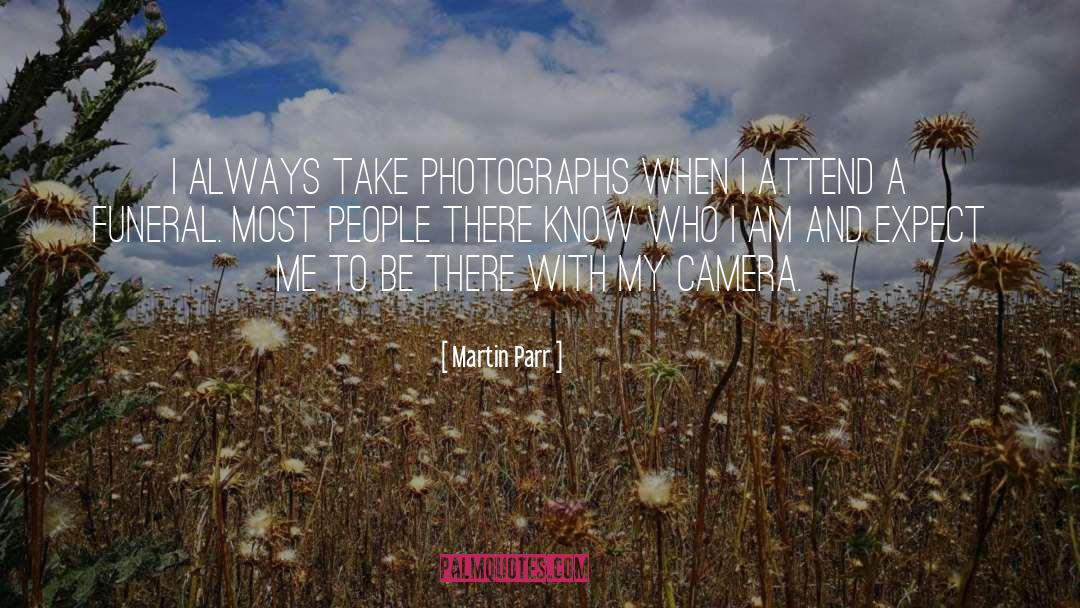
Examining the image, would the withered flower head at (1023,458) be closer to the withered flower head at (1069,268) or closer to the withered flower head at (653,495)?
the withered flower head at (653,495)

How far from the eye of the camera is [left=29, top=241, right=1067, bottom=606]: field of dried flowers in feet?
8.05

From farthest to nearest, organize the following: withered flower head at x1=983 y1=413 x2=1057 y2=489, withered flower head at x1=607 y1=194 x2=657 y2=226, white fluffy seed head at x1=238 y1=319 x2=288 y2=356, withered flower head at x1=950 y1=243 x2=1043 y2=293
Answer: withered flower head at x1=607 y1=194 x2=657 y2=226 → white fluffy seed head at x1=238 y1=319 x2=288 y2=356 → withered flower head at x1=950 y1=243 x2=1043 y2=293 → withered flower head at x1=983 y1=413 x2=1057 y2=489

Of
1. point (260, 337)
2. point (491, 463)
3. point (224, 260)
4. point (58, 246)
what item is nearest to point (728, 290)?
point (260, 337)

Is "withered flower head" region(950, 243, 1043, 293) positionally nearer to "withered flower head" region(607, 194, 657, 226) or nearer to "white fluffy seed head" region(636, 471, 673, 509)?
"white fluffy seed head" region(636, 471, 673, 509)

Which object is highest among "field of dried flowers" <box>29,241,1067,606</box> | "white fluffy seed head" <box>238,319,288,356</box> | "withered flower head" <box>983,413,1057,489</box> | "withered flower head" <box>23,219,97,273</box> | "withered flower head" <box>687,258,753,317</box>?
"withered flower head" <box>23,219,97,273</box>

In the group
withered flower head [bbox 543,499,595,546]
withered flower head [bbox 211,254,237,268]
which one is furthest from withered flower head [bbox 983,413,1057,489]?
withered flower head [bbox 211,254,237,268]

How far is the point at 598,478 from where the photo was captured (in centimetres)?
564

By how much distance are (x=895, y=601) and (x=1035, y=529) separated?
274 cm

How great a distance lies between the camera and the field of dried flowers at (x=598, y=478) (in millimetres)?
2455

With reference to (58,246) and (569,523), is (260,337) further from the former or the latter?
(569,523)

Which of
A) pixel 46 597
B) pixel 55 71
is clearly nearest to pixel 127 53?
pixel 55 71

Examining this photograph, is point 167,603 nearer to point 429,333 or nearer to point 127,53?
point 127,53

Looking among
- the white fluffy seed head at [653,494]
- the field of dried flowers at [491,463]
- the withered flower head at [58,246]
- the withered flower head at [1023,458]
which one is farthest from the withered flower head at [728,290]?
the withered flower head at [58,246]

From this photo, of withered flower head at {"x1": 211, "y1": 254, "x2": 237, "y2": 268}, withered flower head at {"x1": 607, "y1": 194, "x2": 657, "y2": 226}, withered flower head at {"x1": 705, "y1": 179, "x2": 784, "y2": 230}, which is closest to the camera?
withered flower head at {"x1": 705, "y1": 179, "x2": 784, "y2": 230}
